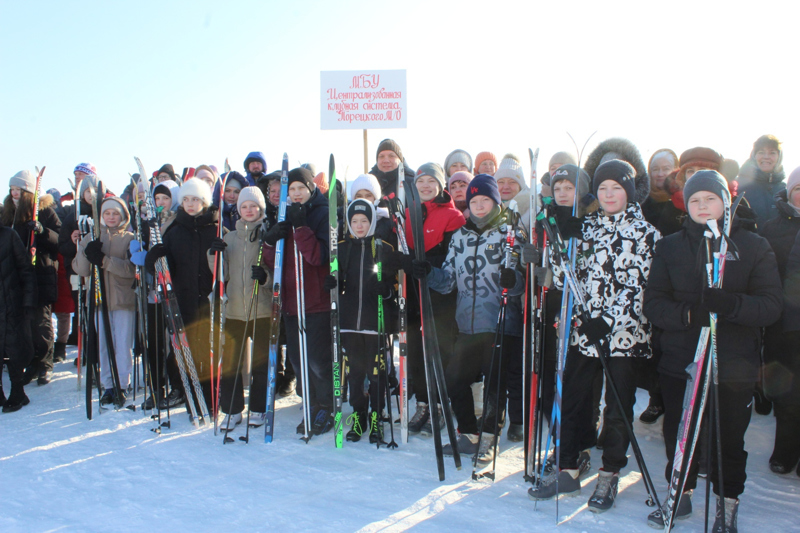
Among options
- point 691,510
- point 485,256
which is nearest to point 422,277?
point 485,256

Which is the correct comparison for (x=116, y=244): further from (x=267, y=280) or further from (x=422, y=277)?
(x=422, y=277)

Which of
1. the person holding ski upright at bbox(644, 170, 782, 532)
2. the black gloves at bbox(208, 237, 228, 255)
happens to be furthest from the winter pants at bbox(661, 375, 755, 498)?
the black gloves at bbox(208, 237, 228, 255)

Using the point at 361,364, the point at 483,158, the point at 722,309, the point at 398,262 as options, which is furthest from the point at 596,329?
the point at 483,158

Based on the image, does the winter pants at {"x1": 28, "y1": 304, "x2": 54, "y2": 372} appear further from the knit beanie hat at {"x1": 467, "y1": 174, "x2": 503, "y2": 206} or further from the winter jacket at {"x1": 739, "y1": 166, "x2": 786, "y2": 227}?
the winter jacket at {"x1": 739, "y1": 166, "x2": 786, "y2": 227}

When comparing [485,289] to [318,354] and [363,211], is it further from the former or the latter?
[318,354]

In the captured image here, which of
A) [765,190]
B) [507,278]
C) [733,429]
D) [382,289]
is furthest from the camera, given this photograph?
[765,190]

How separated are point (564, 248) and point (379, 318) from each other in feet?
4.70

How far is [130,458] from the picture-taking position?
345 cm

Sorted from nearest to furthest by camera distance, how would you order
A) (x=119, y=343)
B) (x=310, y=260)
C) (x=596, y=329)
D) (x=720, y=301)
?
(x=720, y=301)
(x=596, y=329)
(x=310, y=260)
(x=119, y=343)

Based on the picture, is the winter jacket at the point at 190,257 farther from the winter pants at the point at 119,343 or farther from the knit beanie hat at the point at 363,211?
the knit beanie hat at the point at 363,211

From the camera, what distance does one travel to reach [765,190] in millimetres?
4070

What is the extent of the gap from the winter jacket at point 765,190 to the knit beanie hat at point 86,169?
6.71m

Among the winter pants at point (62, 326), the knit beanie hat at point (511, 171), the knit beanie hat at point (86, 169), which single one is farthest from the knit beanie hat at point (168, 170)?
the knit beanie hat at point (511, 171)

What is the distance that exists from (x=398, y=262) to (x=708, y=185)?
190cm
